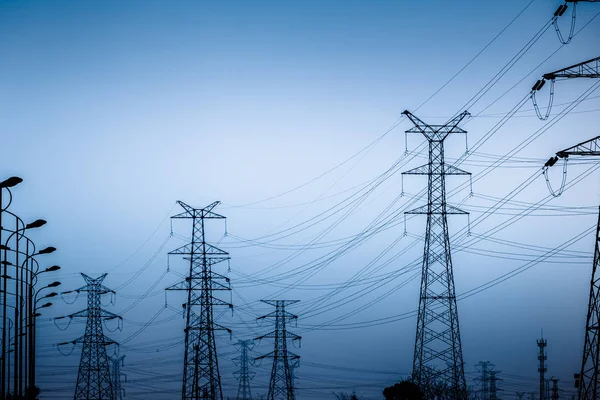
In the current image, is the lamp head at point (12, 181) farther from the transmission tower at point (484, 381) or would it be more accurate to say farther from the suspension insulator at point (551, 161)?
the transmission tower at point (484, 381)

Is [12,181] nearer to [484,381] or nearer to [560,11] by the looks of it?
[560,11]

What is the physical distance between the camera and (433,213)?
53.5 metres

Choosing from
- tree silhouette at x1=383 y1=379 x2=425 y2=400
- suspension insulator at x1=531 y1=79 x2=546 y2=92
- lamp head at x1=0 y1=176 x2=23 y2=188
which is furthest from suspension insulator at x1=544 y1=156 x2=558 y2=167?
lamp head at x1=0 y1=176 x2=23 y2=188

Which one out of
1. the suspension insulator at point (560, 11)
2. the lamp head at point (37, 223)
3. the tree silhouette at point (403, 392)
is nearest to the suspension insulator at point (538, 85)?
the suspension insulator at point (560, 11)

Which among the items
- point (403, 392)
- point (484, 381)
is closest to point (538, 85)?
point (403, 392)

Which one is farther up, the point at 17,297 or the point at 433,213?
the point at 433,213

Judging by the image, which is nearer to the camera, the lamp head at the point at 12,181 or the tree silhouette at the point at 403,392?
the tree silhouette at the point at 403,392

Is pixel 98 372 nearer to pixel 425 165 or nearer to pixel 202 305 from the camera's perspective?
pixel 202 305

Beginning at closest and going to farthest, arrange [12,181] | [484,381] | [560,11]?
[12,181], [560,11], [484,381]

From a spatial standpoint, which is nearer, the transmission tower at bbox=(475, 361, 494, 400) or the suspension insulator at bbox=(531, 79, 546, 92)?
the suspension insulator at bbox=(531, 79, 546, 92)

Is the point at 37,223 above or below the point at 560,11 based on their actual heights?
below

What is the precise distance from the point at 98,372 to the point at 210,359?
1595cm

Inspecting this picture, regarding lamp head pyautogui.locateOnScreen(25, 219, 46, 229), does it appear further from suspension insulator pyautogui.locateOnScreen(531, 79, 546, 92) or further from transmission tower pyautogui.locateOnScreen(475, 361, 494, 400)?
transmission tower pyautogui.locateOnScreen(475, 361, 494, 400)

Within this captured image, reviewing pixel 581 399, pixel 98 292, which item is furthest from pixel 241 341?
pixel 581 399
